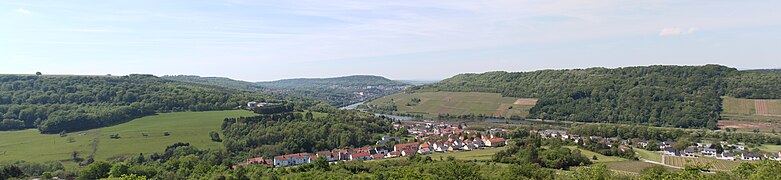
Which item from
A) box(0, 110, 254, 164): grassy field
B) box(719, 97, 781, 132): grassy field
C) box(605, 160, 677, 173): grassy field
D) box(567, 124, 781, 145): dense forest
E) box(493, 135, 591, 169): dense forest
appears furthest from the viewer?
box(719, 97, 781, 132): grassy field

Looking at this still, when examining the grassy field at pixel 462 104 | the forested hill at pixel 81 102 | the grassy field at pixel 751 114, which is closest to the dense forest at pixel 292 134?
the forested hill at pixel 81 102

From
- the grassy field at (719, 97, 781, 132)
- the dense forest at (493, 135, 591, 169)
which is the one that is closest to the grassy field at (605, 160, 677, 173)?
the dense forest at (493, 135, 591, 169)

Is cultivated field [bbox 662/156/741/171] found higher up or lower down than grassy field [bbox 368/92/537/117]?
lower down

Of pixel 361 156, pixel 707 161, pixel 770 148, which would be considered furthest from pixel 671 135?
pixel 361 156

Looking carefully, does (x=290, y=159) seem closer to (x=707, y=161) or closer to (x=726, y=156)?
(x=707, y=161)

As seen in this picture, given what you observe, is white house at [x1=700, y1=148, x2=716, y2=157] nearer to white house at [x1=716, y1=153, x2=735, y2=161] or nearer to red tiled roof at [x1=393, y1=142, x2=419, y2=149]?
white house at [x1=716, y1=153, x2=735, y2=161]

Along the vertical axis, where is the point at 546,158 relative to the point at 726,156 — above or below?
above
